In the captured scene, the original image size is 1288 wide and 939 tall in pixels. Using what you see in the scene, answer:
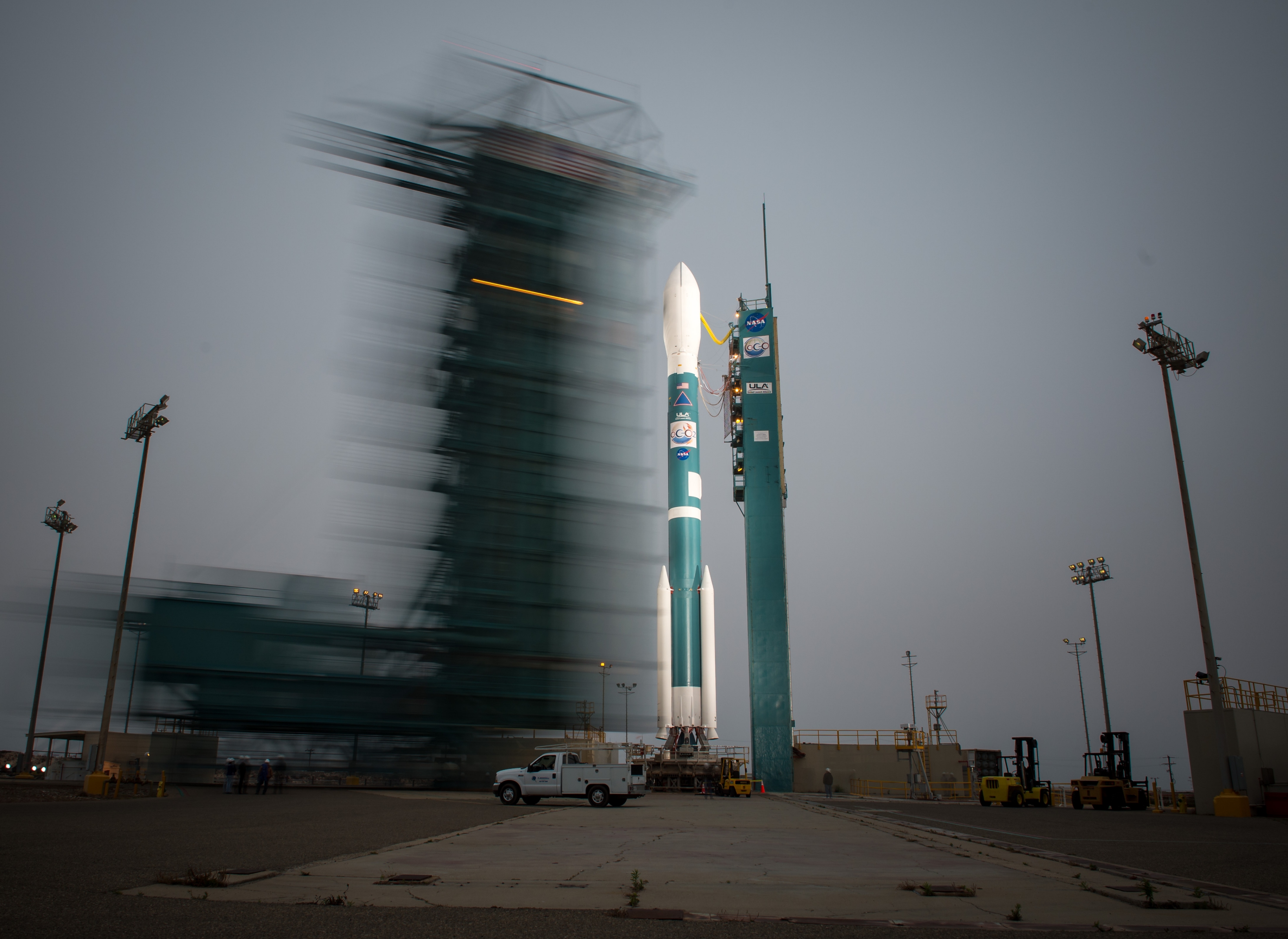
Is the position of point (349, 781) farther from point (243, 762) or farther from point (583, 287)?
point (583, 287)

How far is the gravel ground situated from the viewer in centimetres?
523

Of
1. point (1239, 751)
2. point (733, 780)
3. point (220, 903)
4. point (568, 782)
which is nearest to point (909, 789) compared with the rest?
point (733, 780)

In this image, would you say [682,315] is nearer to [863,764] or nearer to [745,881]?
[863,764]

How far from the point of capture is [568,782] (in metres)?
22.2

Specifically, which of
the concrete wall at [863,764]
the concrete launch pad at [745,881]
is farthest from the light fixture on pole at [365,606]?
the concrete wall at [863,764]

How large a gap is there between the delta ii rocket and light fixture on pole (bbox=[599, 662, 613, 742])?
2.59 m

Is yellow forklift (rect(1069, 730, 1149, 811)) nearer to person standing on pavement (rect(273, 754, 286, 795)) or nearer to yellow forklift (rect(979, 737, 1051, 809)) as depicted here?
yellow forklift (rect(979, 737, 1051, 809))

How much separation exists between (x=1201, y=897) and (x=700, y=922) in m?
4.36

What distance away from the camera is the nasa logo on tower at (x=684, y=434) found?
135ft

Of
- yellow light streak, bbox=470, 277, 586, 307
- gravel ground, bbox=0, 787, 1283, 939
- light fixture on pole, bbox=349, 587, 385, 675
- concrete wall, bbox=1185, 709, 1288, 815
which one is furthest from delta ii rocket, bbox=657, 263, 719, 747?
gravel ground, bbox=0, 787, 1283, 939

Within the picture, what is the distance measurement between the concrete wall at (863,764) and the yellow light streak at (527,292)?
25144mm

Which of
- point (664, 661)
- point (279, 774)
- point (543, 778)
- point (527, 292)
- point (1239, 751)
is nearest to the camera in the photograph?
point (543, 778)

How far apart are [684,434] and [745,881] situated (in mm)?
33773

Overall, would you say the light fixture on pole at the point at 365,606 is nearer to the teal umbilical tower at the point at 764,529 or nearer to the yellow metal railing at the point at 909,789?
the teal umbilical tower at the point at 764,529
